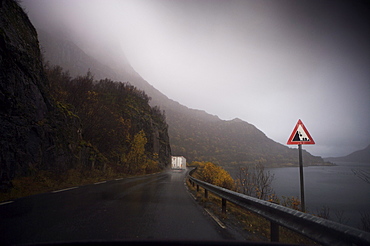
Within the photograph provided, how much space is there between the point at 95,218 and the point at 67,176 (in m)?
11.2

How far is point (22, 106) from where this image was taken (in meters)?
12.0

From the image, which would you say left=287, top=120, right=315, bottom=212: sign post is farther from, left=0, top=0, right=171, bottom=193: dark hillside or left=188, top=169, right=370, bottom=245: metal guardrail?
left=0, top=0, right=171, bottom=193: dark hillside

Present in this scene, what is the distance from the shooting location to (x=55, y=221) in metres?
4.52

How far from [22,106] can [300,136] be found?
14.5 meters

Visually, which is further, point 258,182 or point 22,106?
point 258,182

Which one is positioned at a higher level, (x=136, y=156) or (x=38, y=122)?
(x=38, y=122)

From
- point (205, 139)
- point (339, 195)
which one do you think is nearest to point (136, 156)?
point (339, 195)

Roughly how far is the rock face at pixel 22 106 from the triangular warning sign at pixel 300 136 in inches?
463

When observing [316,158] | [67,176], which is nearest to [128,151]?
[67,176]

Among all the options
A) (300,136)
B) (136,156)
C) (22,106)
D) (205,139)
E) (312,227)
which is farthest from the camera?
(205,139)

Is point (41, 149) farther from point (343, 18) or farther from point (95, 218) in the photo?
point (343, 18)

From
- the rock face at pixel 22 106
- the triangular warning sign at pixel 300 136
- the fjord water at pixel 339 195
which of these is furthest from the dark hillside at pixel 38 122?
the fjord water at pixel 339 195

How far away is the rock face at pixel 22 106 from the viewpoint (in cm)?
1043

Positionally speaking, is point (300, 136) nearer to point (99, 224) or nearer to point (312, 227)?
point (312, 227)
